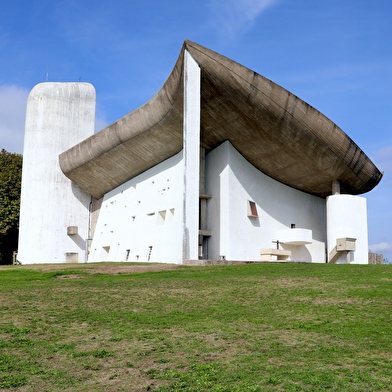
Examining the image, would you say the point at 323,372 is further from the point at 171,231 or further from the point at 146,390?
the point at 171,231

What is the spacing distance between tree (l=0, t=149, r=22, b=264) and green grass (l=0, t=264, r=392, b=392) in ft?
90.6

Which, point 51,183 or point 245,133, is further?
point 51,183

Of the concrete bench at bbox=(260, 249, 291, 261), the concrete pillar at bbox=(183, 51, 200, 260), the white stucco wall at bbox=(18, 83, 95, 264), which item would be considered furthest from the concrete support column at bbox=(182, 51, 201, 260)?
the white stucco wall at bbox=(18, 83, 95, 264)

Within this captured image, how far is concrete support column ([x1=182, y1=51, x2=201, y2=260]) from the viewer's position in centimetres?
2062

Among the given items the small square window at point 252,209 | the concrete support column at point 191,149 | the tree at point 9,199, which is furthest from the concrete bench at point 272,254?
the tree at point 9,199

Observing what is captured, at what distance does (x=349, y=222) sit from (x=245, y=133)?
784cm

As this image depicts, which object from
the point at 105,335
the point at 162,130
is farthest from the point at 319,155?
the point at 105,335

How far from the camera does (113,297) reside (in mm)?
11375

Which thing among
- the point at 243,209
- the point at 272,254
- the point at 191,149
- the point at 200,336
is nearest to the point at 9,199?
the point at 243,209

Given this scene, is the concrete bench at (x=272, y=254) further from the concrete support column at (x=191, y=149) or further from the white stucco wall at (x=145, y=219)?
the concrete support column at (x=191, y=149)

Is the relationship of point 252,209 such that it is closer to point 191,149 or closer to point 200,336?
point 191,149

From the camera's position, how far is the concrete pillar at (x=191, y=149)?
20.6 meters

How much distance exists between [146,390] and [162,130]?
2042cm

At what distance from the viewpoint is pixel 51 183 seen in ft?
116
